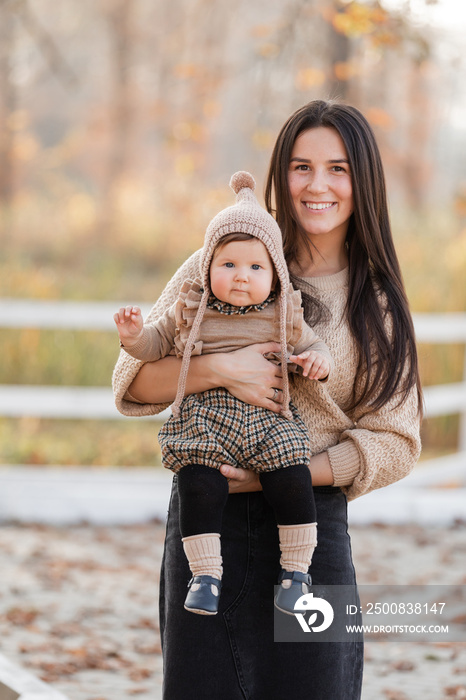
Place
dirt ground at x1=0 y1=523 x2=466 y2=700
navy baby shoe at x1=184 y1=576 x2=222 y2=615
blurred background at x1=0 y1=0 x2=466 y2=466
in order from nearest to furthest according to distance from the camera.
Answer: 1. navy baby shoe at x1=184 y1=576 x2=222 y2=615
2. dirt ground at x1=0 y1=523 x2=466 y2=700
3. blurred background at x1=0 y1=0 x2=466 y2=466

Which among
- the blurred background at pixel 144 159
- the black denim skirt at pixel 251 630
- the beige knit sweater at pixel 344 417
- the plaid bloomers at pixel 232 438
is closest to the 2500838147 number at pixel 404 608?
the black denim skirt at pixel 251 630

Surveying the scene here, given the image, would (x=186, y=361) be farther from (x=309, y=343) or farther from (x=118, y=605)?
(x=118, y=605)

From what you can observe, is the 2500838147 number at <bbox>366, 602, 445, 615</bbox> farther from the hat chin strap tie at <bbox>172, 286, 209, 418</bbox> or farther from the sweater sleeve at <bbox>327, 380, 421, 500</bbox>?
the hat chin strap tie at <bbox>172, 286, 209, 418</bbox>

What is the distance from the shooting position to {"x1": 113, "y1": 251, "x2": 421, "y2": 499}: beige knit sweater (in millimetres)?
2270

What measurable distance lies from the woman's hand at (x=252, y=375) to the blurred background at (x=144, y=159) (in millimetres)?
6835

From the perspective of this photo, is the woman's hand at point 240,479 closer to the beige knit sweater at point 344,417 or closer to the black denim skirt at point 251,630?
the black denim skirt at point 251,630

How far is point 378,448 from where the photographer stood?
2275 millimetres

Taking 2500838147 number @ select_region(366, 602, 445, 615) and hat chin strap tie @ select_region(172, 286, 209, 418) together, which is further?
2500838147 number @ select_region(366, 602, 445, 615)

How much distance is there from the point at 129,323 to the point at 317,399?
0.53 meters

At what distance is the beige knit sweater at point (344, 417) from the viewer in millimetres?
2270

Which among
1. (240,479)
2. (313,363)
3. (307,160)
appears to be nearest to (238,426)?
(240,479)

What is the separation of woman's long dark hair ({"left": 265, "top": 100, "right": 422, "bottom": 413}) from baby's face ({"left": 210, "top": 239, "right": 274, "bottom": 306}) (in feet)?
0.80

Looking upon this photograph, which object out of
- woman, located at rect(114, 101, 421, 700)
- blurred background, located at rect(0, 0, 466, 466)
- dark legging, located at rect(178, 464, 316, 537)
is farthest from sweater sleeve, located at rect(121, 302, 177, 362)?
blurred background, located at rect(0, 0, 466, 466)

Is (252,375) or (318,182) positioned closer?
(252,375)
